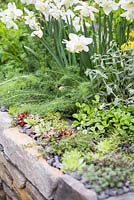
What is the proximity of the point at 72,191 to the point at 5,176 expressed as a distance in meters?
1.03

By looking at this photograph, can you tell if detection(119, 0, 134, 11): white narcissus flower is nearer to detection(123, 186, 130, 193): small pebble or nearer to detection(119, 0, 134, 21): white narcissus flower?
detection(119, 0, 134, 21): white narcissus flower

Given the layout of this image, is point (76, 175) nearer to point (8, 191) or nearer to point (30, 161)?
point (30, 161)

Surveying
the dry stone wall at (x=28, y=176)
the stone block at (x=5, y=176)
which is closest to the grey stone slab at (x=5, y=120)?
the dry stone wall at (x=28, y=176)

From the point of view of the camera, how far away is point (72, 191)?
174cm

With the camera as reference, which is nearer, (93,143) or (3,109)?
(93,143)

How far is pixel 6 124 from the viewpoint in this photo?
2.53m

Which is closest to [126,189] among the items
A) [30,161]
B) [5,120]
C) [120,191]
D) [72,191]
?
[120,191]

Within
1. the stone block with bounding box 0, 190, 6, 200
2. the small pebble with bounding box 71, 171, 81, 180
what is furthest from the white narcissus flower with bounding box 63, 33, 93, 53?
the stone block with bounding box 0, 190, 6, 200

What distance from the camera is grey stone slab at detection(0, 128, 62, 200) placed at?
191 cm

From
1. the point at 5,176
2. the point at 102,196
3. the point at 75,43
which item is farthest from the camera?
the point at 5,176

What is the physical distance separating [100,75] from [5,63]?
1.37 metres

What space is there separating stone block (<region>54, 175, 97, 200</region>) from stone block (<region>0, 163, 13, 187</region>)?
0.76m

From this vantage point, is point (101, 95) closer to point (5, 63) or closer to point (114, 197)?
point (114, 197)

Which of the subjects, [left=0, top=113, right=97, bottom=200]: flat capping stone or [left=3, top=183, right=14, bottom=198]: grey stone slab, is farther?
[left=3, top=183, right=14, bottom=198]: grey stone slab
